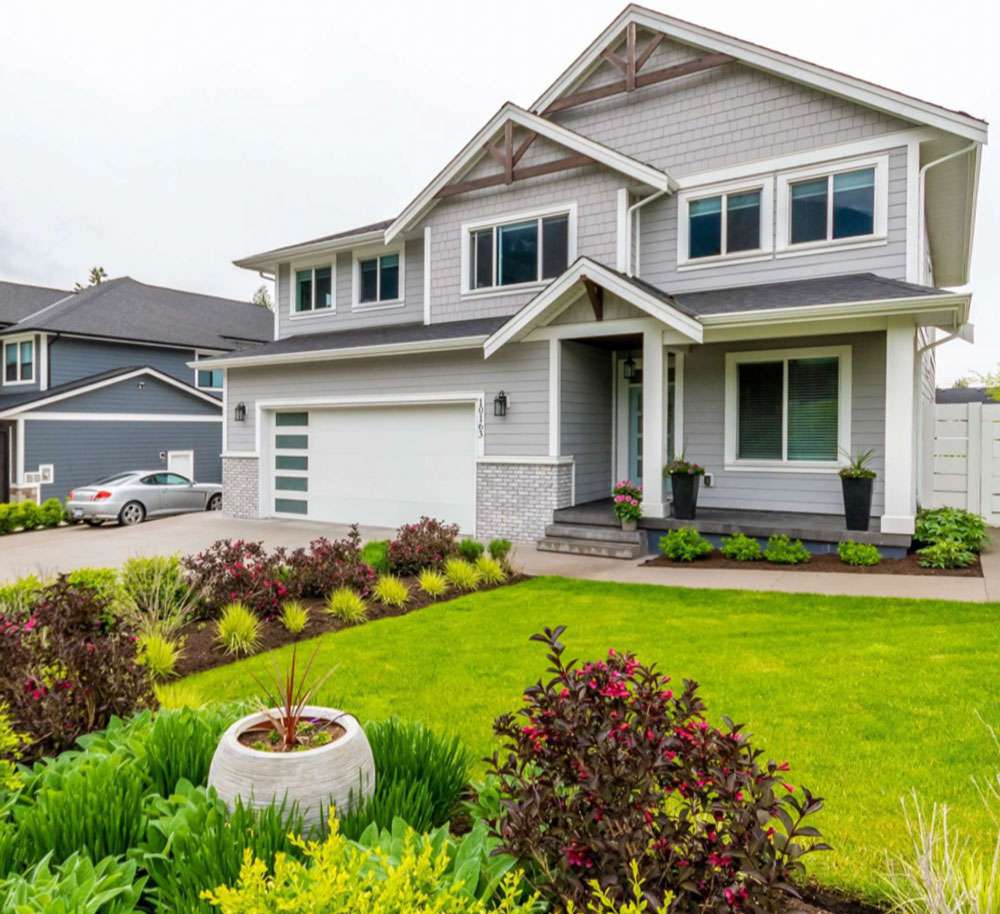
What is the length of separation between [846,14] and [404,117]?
1214 cm

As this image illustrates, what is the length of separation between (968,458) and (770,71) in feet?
25.5

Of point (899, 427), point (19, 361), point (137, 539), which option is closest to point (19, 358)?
point (19, 361)

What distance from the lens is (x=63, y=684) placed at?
3705mm

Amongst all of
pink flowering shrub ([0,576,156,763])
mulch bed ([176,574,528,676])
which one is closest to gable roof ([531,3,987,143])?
mulch bed ([176,574,528,676])

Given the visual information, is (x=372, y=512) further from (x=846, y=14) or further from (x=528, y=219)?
A: (x=846, y=14)

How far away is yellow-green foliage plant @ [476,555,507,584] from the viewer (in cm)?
929

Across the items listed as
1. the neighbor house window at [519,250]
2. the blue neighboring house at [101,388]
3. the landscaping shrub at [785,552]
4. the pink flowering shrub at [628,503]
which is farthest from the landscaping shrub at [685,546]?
the blue neighboring house at [101,388]

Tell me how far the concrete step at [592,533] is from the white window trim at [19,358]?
62.3ft

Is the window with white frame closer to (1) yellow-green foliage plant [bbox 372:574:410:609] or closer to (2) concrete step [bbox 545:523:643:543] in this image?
(2) concrete step [bbox 545:523:643:543]

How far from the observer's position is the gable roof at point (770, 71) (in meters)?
10.4

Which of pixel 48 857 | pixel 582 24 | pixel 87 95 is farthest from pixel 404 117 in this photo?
pixel 48 857

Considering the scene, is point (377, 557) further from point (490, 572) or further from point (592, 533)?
point (592, 533)

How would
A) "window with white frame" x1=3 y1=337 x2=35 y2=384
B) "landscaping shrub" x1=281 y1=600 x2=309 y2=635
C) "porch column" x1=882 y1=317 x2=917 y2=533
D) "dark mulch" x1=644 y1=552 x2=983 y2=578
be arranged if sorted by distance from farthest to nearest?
"window with white frame" x1=3 y1=337 x2=35 y2=384
"porch column" x1=882 y1=317 x2=917 y2=533
"dark mulch" x1=644 y1=552 x2=983 y2=578
"landscaping shrub" x1=281 y1=600 x2=309 y2=635

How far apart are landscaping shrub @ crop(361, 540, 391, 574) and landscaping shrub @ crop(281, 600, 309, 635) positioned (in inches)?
81.3
